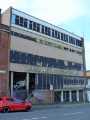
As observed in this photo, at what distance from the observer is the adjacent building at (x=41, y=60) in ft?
141

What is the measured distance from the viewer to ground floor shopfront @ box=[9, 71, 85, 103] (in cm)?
4453

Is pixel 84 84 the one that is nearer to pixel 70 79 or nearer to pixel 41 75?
pixel 70 79

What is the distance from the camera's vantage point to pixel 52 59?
170 ft

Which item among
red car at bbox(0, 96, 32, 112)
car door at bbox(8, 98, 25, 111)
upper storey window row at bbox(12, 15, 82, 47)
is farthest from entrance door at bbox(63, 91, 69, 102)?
car door at bbox(8, 98, 25, 111)

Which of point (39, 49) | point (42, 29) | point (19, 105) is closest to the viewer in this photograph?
point (19, 105)

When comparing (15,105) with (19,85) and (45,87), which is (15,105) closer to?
(19,85)

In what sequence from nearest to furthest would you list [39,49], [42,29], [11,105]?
[11,105] < [39,49] < [42,29]

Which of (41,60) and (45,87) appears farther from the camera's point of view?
(45,87)

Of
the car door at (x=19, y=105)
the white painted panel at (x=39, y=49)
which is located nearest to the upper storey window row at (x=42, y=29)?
the white painted panel at (x=39, y=49)

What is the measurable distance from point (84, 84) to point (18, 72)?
24671 millimetres

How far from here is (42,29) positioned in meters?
50.0

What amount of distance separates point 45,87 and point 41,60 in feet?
15.6

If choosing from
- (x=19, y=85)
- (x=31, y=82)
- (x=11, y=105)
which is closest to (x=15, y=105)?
(x=11, y=105)

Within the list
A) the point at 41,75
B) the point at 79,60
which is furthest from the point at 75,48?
the point at 41,75
